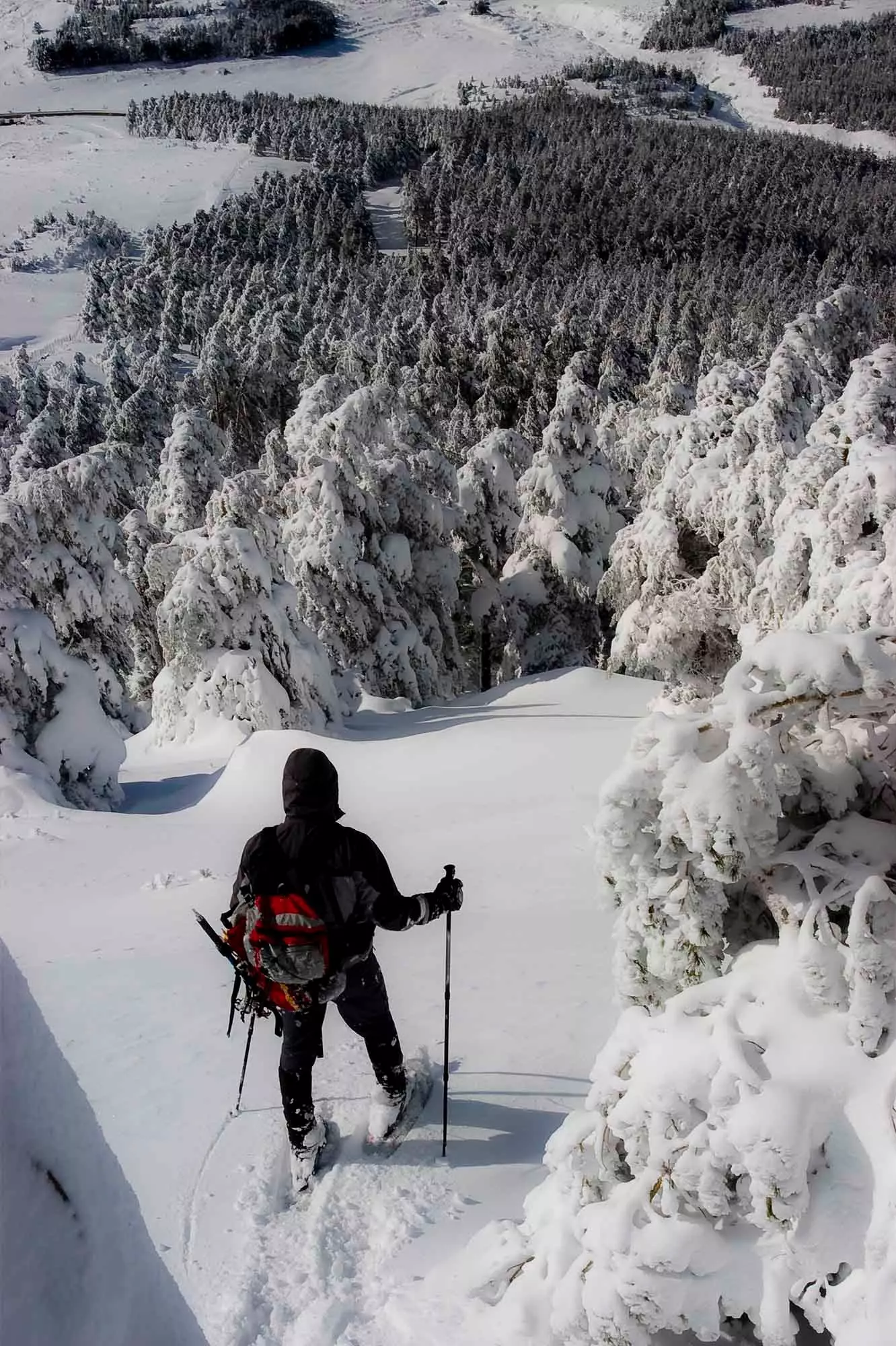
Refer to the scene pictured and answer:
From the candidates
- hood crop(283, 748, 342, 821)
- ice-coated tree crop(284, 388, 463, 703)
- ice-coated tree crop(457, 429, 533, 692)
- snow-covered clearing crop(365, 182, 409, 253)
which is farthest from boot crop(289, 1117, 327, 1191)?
snow-covered clearing crop(365, 182, 409, 253)

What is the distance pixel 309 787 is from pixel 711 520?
13975 millimetres

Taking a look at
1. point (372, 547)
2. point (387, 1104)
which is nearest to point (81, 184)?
point (372, 547)

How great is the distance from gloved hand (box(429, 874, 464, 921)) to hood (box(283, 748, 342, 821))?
693 mm

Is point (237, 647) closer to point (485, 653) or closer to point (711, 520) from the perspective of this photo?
point (711, 520)

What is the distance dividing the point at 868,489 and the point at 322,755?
27.1ft

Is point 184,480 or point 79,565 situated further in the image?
point 184,480

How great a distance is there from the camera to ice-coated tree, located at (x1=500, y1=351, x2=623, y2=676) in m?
24.1

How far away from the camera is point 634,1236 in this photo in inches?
110

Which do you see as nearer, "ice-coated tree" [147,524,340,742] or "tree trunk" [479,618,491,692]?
"ice-coated tree" [147,524,340,742]

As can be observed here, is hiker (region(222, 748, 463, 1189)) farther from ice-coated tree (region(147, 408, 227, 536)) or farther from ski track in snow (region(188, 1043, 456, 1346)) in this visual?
ice-coated tree (region(147, 408, 227, 536))

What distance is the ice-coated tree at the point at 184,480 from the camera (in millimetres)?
25984

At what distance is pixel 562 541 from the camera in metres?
23.9

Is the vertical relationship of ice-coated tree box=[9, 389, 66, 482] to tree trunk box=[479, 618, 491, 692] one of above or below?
above

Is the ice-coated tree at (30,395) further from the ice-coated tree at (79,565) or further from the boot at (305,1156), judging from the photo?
the boot at (305,1156)
